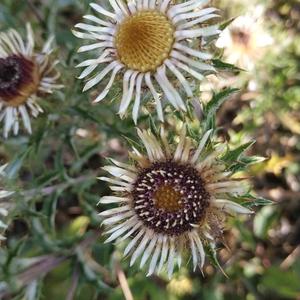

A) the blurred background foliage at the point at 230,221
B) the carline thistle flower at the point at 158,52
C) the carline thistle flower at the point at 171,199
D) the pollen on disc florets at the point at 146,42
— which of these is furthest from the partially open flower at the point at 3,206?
the pollen on disc florets at the point at 146,42

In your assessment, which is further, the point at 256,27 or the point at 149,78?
the point at 256,27

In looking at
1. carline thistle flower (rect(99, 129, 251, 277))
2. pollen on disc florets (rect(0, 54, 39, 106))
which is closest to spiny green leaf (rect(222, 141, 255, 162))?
carline thistle flower (rect(99, 129, 251, 277))

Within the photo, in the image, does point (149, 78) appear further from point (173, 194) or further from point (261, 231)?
point (261, 231)

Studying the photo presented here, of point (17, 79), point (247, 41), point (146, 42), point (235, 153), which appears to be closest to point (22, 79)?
point (17, 79)

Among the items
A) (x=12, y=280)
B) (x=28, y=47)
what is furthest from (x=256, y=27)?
(x=12, y=280)

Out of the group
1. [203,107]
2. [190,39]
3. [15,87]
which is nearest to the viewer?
[190,39]

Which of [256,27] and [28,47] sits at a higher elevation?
[28,47]

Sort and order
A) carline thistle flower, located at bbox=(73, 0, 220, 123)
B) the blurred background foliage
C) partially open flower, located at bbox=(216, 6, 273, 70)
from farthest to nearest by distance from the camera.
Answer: partially open flower, located at bbox=(216, 6, 273, 70) → the blurred background foliage → carline thistle flower, located at bbox=(73, 0, 220, 123)

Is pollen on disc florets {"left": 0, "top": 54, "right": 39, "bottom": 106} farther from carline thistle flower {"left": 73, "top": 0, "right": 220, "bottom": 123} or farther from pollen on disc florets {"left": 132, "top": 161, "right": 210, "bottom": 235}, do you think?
pollen on disc florets {"left": 132, "top": 161, "right": 210, "bottom": 235}
